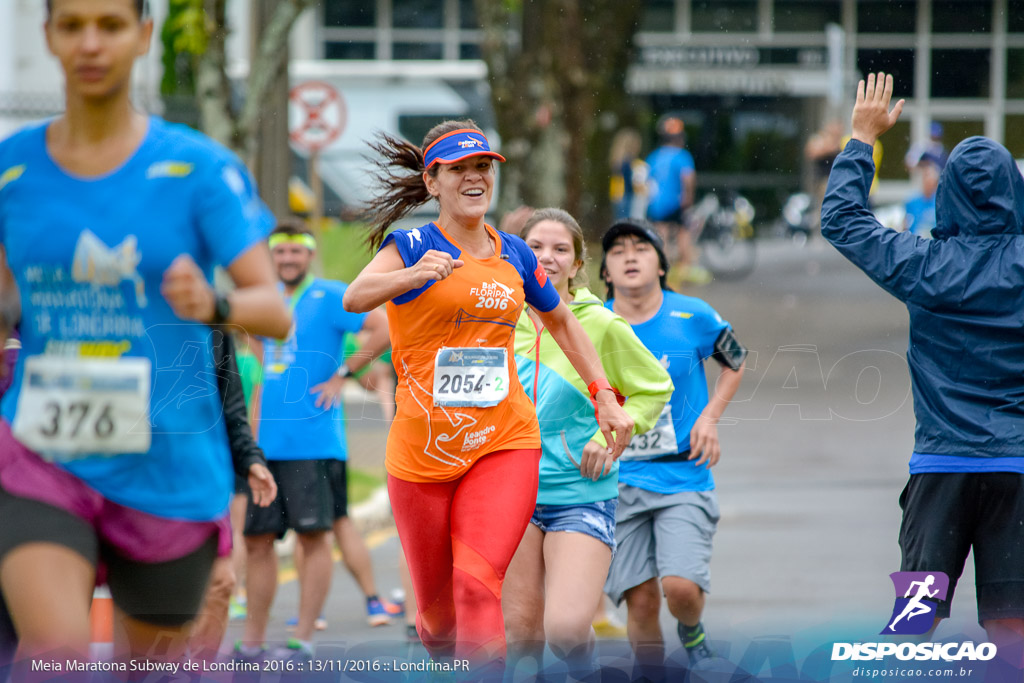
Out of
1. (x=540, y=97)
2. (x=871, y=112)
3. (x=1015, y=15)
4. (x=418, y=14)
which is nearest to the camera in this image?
(x=871, y=112)

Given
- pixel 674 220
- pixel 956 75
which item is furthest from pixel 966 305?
pixel 674 220

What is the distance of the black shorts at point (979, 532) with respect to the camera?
4133mm

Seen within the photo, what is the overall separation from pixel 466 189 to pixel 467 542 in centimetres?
113

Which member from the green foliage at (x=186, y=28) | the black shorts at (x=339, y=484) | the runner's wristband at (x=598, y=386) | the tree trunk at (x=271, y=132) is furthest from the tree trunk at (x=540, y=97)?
the runner's wristband at (x=598, y=386)

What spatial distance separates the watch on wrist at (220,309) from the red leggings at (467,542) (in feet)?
4.40

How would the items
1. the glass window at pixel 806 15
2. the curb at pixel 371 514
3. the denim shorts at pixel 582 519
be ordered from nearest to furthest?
the denim shorts at pixel 582 519, the curb at pixel 371 514, the glass window at pixel 806 15

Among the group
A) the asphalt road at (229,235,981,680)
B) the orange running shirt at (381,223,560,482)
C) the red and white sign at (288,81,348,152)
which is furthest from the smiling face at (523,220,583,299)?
the red and white sign at (288,81,348,152)

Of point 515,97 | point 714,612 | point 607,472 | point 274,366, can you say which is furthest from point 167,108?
point 607,472

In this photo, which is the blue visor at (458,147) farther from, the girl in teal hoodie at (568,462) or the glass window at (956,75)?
the glass window at (956,75)

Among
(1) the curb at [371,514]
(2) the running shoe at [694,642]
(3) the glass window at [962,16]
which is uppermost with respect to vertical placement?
(3) the glass window at [962,16]

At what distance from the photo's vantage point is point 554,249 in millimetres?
4914

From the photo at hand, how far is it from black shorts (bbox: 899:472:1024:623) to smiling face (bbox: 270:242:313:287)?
10.8ft

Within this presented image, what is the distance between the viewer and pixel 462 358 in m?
4.24

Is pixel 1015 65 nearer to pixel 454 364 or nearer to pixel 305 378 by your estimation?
pixel 305 378
